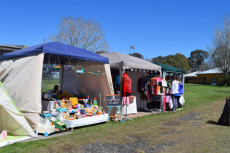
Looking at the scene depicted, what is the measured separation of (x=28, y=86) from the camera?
216 inches

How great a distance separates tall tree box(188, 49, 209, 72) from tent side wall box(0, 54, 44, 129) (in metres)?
80.4

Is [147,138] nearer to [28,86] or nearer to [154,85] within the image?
[28,86]

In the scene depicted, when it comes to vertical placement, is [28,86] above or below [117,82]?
below

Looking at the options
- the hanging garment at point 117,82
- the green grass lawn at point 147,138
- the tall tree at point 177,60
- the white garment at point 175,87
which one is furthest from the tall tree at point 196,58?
the green grass lawn at point 147,138

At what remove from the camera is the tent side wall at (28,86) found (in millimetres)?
5398

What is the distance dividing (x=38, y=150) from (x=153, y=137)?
9.52 ft

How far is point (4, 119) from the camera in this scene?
16.9 feet

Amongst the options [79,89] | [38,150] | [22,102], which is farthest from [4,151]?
[79,89]

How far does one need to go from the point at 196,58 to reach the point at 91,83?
259 ft

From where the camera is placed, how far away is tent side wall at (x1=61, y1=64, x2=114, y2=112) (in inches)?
301

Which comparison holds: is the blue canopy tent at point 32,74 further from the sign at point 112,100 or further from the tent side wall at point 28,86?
the sign at point 112,100

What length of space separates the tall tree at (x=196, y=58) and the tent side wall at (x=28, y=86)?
80.4 metres

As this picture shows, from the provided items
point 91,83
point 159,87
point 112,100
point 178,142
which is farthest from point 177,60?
point 178,142

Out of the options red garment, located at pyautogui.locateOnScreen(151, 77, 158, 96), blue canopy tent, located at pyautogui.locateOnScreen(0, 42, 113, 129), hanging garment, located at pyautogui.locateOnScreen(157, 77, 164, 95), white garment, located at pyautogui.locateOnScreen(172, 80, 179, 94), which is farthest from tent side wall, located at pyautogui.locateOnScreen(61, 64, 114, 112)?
white garment, located at pyautogui.locateOnScreen(172, 80, 179, 94)
